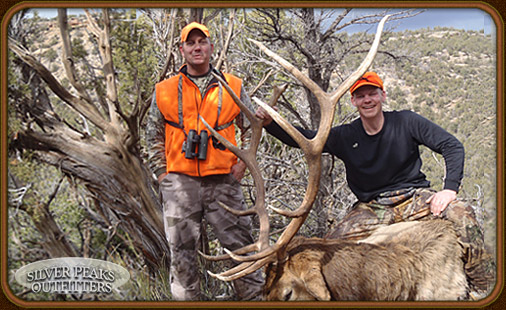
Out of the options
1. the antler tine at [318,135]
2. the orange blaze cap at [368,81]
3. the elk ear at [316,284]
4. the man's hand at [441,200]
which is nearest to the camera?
the elk ear at [316,284]

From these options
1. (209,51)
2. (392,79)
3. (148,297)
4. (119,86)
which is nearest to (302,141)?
(209,51)

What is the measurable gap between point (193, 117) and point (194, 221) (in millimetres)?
723

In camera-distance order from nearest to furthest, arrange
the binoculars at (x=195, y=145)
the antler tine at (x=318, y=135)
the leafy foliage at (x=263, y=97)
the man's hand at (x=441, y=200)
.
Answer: the antler tine at (x=318, y=135), the binoculars at (x=195, y=145), the man's hand at (x=441, y=200), the leafy foliage at (x=263, y=97)

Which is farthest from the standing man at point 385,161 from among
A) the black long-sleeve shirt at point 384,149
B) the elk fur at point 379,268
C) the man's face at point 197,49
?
the man's face at point 197,49

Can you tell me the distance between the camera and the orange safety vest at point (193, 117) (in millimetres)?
3934

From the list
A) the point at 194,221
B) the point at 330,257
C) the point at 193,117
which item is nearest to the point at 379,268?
the point at 330,257

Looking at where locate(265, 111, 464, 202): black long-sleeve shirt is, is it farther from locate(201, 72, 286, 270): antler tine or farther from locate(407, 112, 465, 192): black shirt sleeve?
locate(201, 72, 286, 270): antler tine

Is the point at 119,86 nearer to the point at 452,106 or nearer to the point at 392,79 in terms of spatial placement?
the point at 392,79

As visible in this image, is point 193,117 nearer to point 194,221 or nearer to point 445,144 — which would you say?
point 194,221

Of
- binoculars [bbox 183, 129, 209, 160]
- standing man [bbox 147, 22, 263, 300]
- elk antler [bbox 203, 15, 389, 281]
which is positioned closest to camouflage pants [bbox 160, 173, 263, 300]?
standing man [bbox 147, 22, 263, 300]

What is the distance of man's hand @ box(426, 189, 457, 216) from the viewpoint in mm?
3979

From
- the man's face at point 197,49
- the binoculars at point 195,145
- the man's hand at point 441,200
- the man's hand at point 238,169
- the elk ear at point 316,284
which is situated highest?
the man's face at point 197,49

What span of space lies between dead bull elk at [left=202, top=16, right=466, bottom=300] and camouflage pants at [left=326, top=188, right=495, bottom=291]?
99 mm

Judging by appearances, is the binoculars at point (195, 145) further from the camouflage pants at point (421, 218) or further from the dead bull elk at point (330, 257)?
the camouflage pants at point (421, 218)
